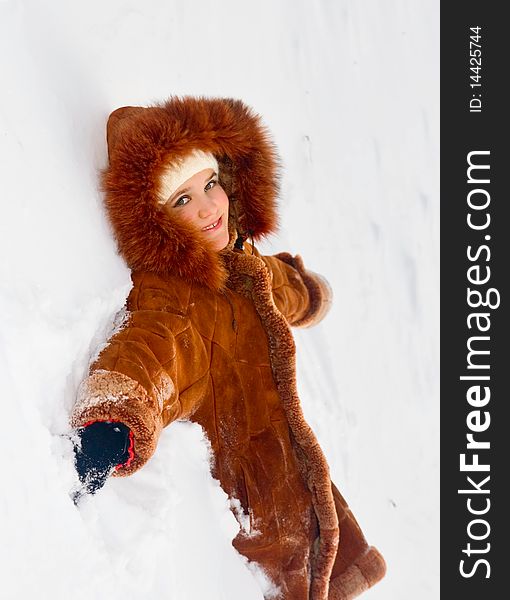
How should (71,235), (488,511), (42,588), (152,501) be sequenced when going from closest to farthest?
(42,588) → (71,235) → (152,501) → (488,511)

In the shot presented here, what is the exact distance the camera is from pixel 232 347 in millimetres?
1354

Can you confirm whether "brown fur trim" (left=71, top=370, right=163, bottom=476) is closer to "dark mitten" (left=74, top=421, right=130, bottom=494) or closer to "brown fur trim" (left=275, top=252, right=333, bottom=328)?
"dark mitten" (left=74, top=421, right=130, bottom=494)

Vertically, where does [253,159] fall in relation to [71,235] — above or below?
above

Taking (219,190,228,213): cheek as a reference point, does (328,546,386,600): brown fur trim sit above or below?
below

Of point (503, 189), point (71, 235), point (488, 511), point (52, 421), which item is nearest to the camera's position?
point (52, 421)

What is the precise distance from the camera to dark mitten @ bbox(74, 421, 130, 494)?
1.08 metres

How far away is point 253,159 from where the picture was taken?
Answer: 1.38m

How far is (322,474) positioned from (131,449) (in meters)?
0.45

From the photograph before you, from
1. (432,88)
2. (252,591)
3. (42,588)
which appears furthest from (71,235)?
(432,88)

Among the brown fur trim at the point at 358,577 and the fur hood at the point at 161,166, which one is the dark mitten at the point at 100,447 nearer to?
the fur hood at the point at 161,166

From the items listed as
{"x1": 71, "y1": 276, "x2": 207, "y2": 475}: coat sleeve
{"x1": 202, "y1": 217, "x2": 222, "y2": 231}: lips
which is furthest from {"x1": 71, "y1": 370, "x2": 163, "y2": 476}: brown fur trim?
{"x1": 202, "y1": 217, "x2": 222, "y2": 231}: lips

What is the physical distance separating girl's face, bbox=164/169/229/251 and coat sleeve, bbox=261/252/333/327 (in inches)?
12.4

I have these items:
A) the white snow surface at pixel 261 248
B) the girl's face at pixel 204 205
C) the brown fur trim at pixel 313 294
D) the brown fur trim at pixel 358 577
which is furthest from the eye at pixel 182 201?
the brown fur trim at pixel 358 577

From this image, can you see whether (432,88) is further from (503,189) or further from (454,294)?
(454,294)
